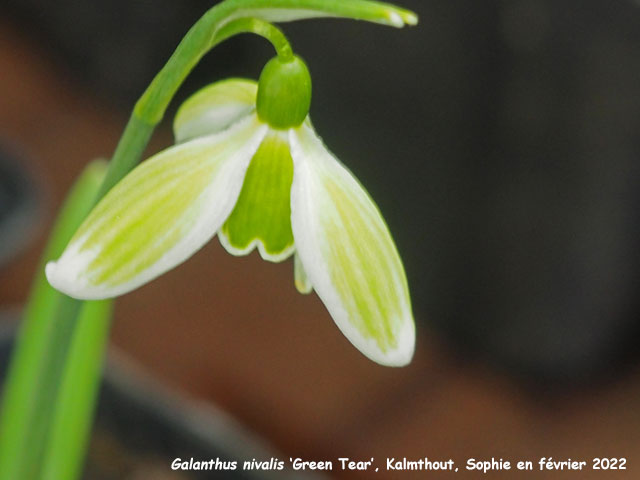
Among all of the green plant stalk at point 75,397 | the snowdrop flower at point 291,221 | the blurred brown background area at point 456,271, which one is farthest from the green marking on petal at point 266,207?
the blurred brown background area at point 456,271

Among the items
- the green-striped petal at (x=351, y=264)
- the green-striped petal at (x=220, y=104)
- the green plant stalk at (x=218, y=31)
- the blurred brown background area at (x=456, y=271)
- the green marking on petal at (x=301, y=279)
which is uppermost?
the blurred brown background area at (x=456, y=271)

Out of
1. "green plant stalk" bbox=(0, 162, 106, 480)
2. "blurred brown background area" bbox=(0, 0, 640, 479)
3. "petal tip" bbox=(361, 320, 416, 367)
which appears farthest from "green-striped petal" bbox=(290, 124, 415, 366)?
"blurred brown background area" bbox=(0, 0, 640, 479)

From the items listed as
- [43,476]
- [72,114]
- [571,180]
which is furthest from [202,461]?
[72,114]

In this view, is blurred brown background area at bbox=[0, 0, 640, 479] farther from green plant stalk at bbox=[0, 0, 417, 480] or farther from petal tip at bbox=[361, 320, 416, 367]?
petal tip at bbox=[361, 320, 416, 367]

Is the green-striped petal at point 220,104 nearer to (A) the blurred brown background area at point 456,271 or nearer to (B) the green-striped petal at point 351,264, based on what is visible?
(B) the green-striped petal at point 351,264

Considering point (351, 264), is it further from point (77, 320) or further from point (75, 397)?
point (75, 397)

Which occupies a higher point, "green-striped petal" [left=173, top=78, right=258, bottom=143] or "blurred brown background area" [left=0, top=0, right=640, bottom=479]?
"blurred brown background area" [left=0, top=0, right=640, bottom=479]

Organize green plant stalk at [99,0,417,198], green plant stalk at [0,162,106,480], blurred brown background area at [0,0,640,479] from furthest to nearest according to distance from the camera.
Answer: blurred brown background area at [0,0,640,479]
green plant stalk at [0,162,106,480]
green plant stalk at [99,0,417,198]
